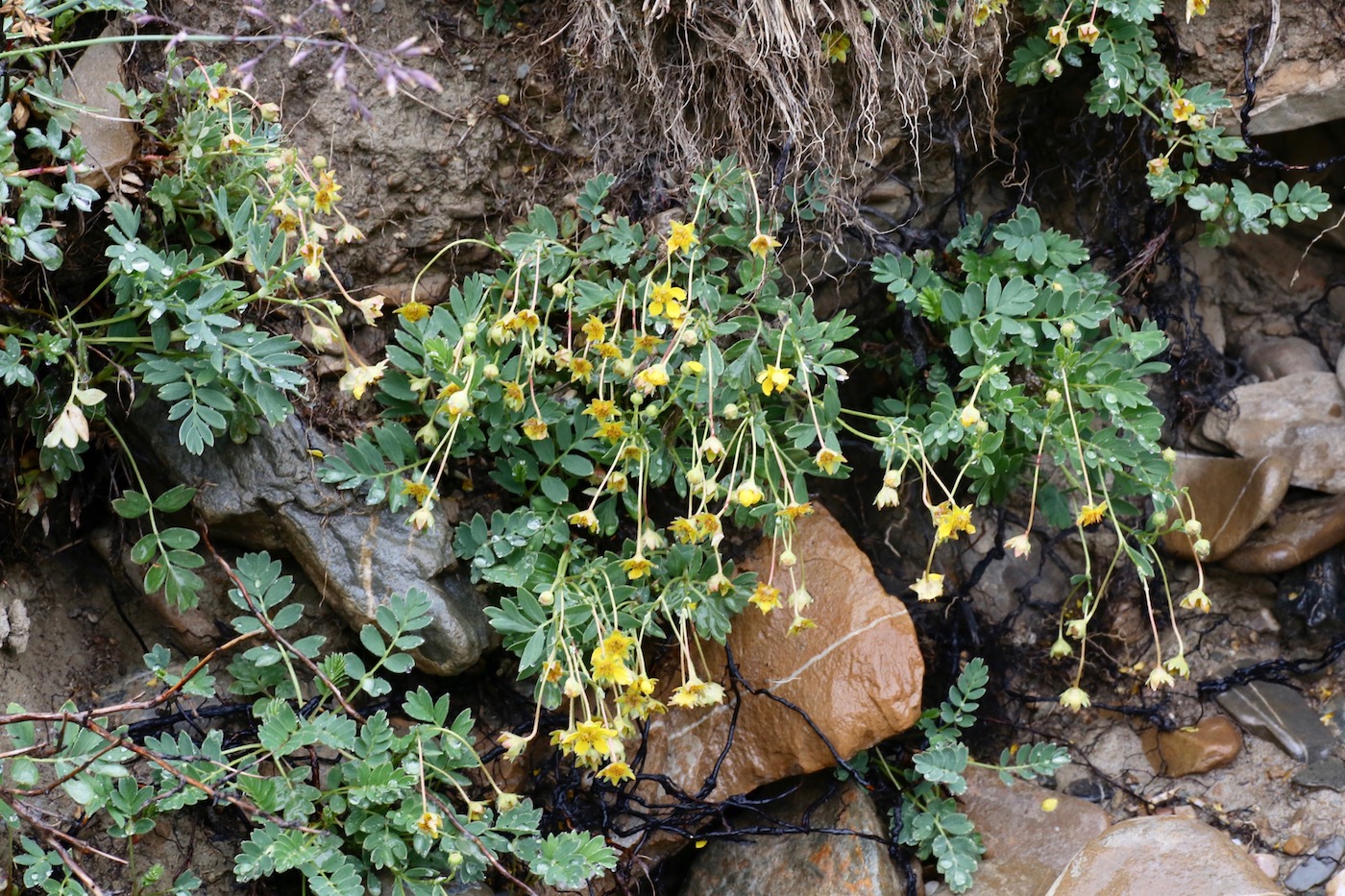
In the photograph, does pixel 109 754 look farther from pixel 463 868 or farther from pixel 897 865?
pixel 897 865

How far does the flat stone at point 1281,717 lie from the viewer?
3.39 metres

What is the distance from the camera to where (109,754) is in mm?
2502

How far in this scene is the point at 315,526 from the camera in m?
2.83

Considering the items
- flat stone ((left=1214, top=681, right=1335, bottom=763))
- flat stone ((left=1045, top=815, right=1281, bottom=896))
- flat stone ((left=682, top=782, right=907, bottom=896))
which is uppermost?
flat stone ((left=1045, top=815, right=1281, bottom=896))

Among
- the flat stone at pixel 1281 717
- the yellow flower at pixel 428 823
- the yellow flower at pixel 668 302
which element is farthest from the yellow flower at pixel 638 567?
the flat stone at pixel 1281 717

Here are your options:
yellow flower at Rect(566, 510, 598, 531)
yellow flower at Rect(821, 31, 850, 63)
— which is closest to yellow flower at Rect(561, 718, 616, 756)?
yellow flower at Rect(566, 510, 598, 531)

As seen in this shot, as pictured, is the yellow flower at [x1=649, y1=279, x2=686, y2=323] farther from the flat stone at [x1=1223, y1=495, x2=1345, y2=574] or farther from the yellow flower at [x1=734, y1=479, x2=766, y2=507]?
the flat stone at [x1=1223, y1=495, x2=1345, y2=574]

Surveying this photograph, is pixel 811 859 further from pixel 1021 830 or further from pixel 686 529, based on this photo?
pixel 686 529

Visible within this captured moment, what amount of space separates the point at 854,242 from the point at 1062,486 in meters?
1.04

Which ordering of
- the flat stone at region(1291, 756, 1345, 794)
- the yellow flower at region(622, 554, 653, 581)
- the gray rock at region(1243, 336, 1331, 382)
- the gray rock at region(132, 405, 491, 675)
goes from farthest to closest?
the gray rock at region(1243, 336, 1331, 382), the flat stone at region(1291, 756, 1345, 794), the gray rock at region(132, 405, 491, 675), the yellow flower at region(622, 554, 653, 581)

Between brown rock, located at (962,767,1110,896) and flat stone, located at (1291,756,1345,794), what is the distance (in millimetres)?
608

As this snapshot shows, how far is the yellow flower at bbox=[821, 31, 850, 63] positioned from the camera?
9.99 ft

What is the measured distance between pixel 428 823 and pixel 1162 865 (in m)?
1.76

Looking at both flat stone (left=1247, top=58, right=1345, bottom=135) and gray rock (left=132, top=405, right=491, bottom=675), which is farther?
flat stone (left=1247, top=58, right=1345, bottom=135)
